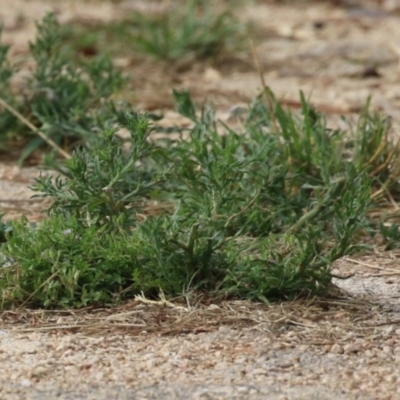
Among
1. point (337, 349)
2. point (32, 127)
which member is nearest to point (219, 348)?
point (337, 349)

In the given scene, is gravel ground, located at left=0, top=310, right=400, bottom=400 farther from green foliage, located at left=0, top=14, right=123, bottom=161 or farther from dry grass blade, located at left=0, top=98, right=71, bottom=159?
green foliage, located at left=0, top=14, right=123, bottom=161

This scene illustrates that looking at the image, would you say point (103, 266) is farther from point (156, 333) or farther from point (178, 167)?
point (178, 167)

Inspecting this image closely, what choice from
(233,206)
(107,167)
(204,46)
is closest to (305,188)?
(233,206)

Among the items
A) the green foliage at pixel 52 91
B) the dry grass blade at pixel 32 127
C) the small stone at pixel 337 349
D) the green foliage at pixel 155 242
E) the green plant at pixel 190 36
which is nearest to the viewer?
the small stone at pixel 337 349

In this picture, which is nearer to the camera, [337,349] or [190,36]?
[337,349]

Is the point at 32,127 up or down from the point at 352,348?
up

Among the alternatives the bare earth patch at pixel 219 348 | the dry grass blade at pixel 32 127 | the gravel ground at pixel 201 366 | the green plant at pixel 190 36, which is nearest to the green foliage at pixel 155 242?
the bare earth patch at pixel 219 348

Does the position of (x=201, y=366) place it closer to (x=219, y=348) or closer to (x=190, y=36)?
(x=219, y=348)

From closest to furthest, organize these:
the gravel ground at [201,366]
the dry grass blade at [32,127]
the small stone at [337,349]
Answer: the gravel ground at [201,366]
the small stone at [337,349]
the dry grass blade at [32,127]

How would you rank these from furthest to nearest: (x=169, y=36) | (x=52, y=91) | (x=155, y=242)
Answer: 1. (x=169, y=36)
2. (x=52, y=91)
3. (x=155, y=242)

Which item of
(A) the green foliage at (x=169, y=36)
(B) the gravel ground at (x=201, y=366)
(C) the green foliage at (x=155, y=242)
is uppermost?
(A) the green foliage at (x=169, y=36)

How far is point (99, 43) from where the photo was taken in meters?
6.23

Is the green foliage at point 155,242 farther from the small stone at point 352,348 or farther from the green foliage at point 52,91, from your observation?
the green foliage at point 52,91

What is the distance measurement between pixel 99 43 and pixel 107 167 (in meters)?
3.25
